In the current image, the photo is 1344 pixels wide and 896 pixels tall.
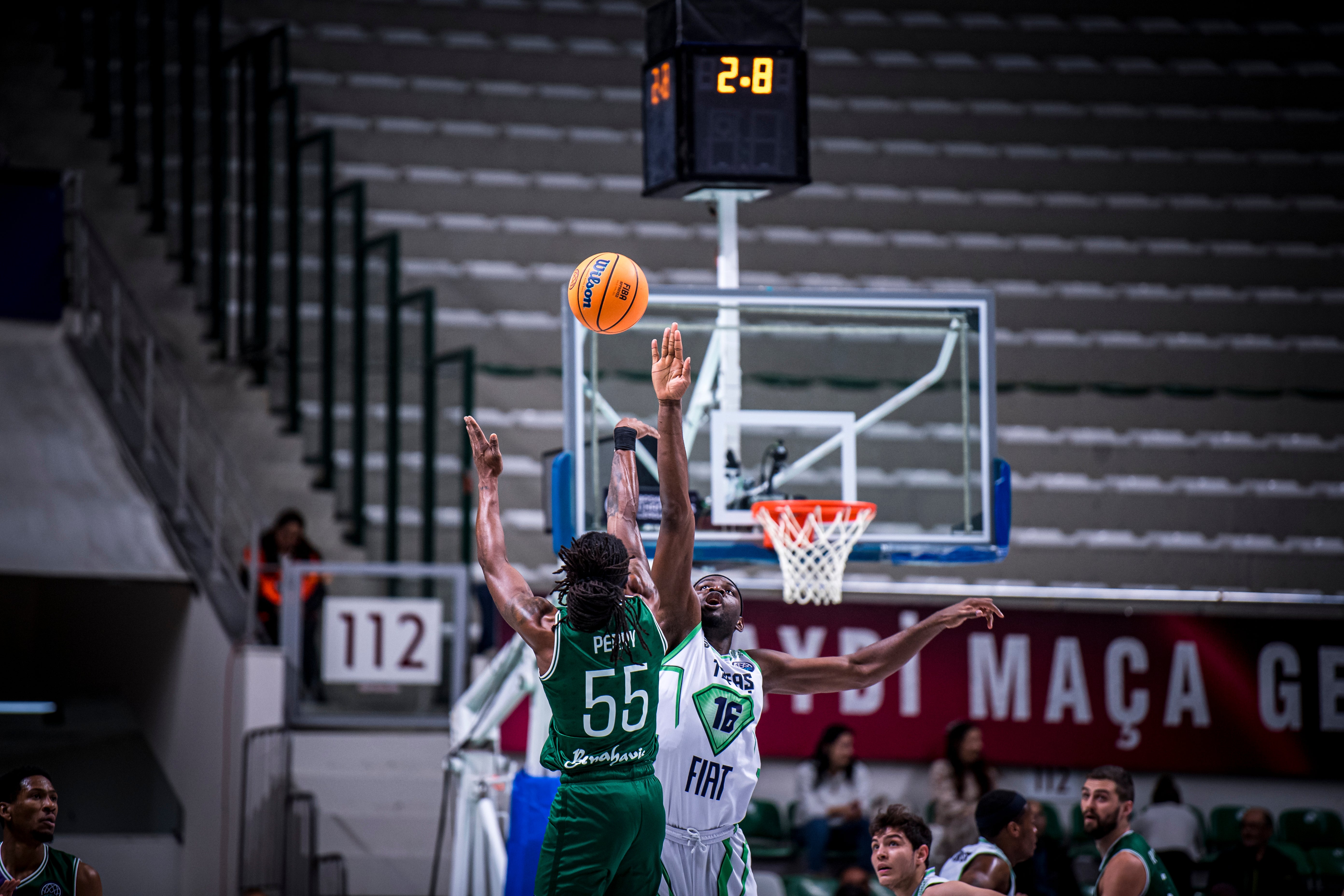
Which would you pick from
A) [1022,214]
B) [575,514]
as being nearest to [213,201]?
[575,514]

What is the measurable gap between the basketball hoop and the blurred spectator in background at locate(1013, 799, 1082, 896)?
241 cm

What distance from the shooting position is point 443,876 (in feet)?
34.2

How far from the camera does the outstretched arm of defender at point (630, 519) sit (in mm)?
4895

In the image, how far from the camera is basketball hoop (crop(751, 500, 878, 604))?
707 cm

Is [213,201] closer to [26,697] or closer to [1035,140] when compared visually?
[26,697]

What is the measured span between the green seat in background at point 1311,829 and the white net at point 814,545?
18.0ft

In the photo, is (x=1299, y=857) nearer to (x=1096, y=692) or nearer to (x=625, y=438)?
(x=1096, y=692)

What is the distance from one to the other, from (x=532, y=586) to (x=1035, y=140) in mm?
6621

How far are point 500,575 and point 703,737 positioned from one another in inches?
34.3

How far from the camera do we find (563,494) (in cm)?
716

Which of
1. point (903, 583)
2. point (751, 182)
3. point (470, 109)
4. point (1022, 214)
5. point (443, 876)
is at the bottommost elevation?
point (443, 876)

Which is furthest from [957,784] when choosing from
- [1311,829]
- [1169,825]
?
[1311,829]

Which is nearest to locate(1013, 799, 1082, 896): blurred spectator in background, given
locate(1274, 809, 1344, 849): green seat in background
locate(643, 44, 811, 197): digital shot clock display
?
locate(1274, 809, 1344, 849): green seat in background

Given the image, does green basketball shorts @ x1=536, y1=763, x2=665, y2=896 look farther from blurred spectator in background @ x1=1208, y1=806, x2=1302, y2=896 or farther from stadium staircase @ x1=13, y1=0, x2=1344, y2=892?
stadium staircase @ x1=13, y1=0, x2=1344, y2=892
